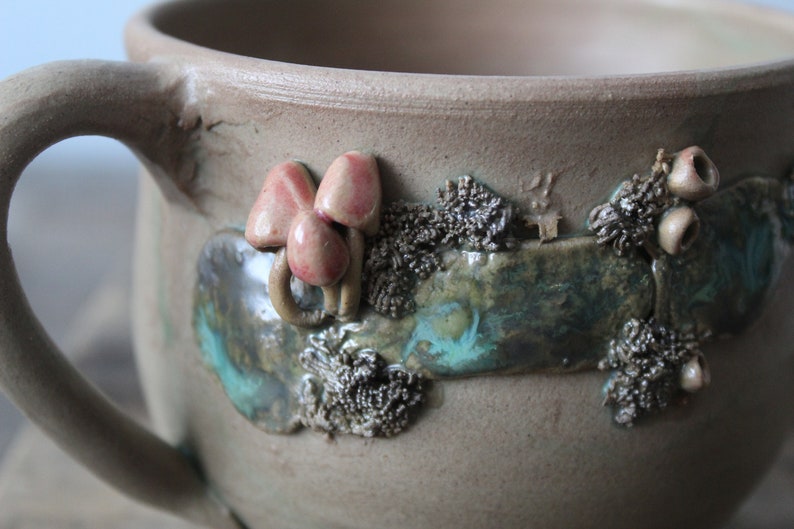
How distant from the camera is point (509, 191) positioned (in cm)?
50

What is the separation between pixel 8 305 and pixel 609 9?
2.10 feet

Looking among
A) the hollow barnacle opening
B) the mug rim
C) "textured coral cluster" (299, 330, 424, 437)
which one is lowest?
"textured coral cluster" (299, 330, 424, 437)

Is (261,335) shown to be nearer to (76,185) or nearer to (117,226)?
(117,226)

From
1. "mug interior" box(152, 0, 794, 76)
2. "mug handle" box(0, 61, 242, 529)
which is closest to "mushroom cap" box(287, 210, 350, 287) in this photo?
"mug handle" box(0, 61, 242, 529)

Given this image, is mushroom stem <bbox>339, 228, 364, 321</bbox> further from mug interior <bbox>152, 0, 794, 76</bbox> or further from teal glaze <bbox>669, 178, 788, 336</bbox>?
mug interior <bbox>152, 0, 794, 76</bbox>

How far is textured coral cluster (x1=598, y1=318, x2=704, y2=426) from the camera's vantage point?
520 mm

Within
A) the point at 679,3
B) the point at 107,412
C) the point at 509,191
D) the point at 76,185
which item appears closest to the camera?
the point at 509,191

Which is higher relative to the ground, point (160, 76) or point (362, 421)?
point (160, 76)

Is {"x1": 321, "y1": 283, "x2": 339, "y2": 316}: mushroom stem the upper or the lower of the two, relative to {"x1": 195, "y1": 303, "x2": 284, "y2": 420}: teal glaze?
upper

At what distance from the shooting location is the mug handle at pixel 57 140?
51cm

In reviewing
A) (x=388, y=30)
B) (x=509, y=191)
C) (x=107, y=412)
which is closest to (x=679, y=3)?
(x=388, y=30)

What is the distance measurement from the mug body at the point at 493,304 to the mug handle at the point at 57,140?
2 centimetres

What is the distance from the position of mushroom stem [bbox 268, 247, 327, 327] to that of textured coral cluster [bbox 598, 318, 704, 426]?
0.16 meters

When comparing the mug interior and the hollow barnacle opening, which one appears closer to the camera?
the hollow barnacle opening
